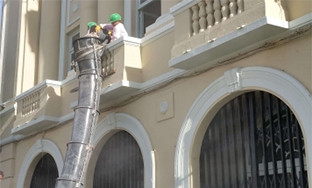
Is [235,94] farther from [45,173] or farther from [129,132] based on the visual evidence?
[45,173]

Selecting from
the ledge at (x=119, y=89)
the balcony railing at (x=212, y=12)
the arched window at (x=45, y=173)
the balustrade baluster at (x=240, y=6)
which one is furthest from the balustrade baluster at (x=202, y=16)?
the arched window at (x=45, y=173)

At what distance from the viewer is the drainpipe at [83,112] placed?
25.7 feet

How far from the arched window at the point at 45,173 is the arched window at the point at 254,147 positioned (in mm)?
5174

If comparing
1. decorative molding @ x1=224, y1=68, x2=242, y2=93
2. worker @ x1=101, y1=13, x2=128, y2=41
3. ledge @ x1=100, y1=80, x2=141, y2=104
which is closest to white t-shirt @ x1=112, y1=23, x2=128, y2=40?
worker @ x1=101, y1=13, x2=128, y2=41

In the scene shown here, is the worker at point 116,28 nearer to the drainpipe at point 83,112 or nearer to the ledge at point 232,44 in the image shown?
the drainpipe at point 83,112

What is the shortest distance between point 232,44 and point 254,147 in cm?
142

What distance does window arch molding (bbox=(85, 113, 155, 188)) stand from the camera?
8.77m

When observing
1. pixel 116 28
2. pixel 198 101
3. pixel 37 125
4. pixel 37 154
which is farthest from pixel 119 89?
pixel 37 154

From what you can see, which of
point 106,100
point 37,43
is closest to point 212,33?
point 106,100

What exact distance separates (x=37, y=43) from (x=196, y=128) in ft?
27.1

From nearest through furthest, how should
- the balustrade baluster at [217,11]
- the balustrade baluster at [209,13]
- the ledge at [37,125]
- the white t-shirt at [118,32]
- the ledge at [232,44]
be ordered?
1. the ledge at [232,44]
2. the balustrade baluster at [217,11]
3. the balustrade baluster at [209,13]
4. the white t-shirt at [118,32]
5. the ledge at [37,125]

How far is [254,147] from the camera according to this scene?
735 cm

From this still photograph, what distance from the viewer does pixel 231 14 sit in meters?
7.30

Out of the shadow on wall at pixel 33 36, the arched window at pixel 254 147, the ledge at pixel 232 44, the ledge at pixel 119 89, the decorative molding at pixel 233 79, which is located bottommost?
the arched window at pixel 254 147
